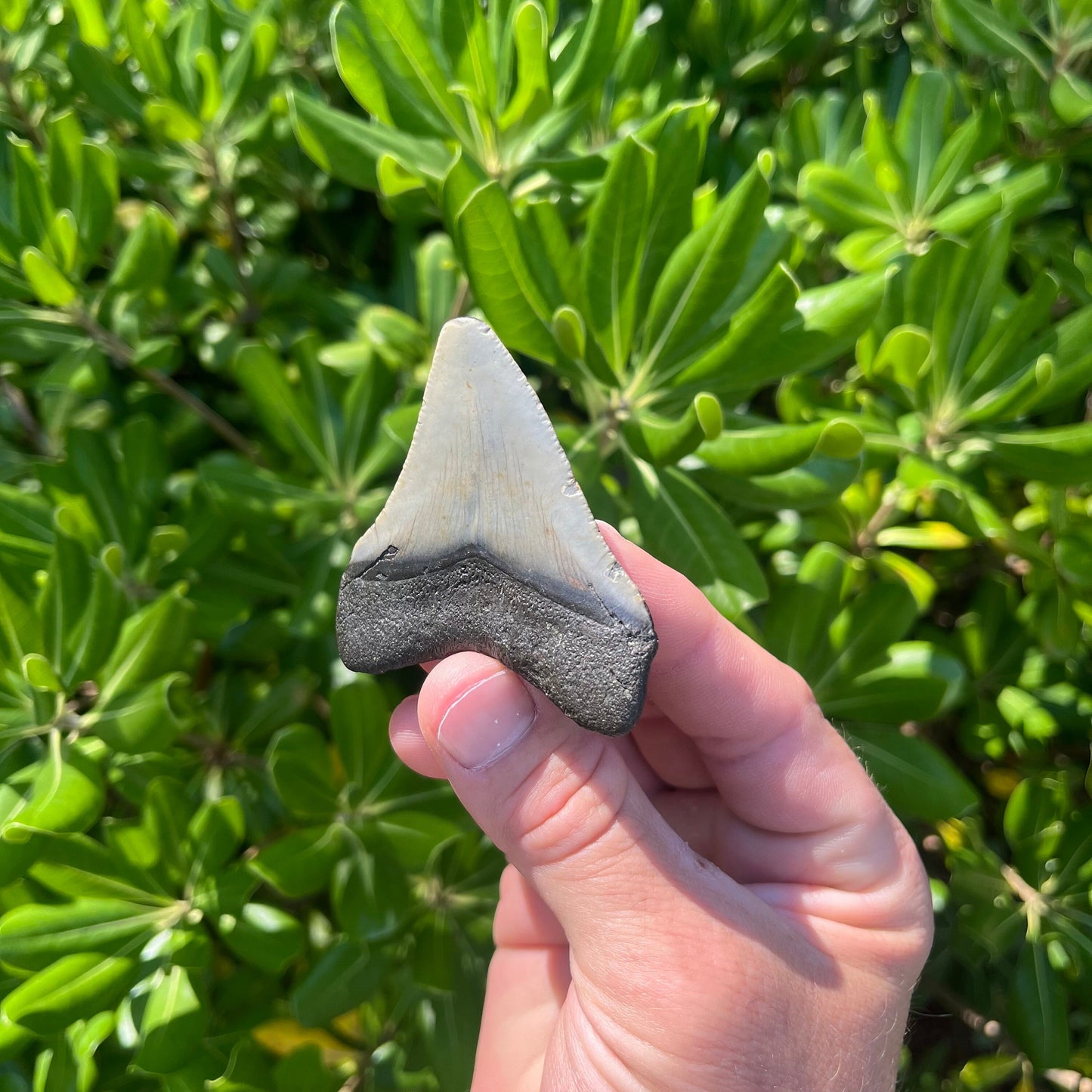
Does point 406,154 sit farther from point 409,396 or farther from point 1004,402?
point 1004,402

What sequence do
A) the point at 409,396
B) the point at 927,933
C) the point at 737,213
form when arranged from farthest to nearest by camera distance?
the point at 409,396 < the point at 927,933 < the point at 737,213

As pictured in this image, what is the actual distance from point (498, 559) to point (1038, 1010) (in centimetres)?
210

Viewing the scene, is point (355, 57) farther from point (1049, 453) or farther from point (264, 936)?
point (264, 936)

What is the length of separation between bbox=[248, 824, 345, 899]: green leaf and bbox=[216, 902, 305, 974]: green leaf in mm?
76

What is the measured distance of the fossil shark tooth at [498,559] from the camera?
3.59 feet

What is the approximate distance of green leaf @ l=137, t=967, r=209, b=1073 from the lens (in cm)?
157

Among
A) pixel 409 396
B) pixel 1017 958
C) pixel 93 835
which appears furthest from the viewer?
pixel 1017 958

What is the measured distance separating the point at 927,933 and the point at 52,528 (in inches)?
82.5

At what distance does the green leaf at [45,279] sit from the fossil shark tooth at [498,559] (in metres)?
1.12

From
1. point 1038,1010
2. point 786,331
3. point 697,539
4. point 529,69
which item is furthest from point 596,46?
point 1038,1010

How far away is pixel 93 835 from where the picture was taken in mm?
2023

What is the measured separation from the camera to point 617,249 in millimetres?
1478

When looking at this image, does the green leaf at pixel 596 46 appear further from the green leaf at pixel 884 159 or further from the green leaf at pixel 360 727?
the green leaf at pixel 360 727

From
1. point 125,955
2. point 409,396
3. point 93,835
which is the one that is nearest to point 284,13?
point 409,396
